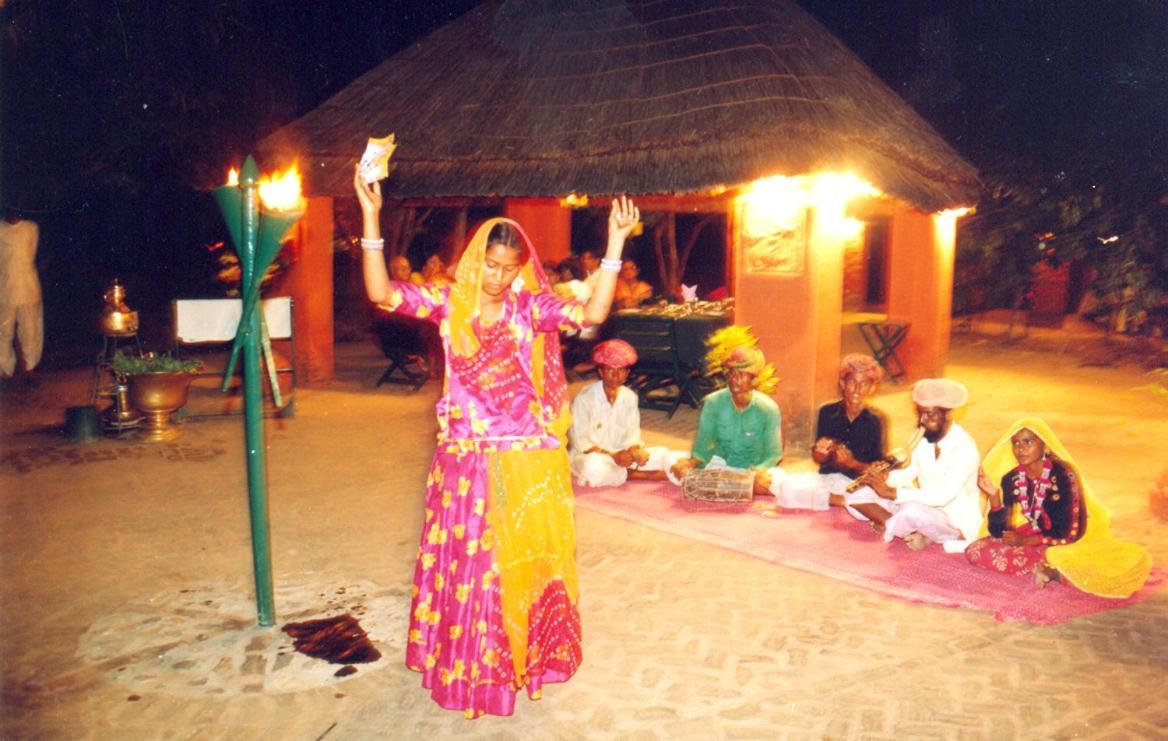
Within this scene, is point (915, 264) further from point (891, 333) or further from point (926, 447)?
point (926, 447)

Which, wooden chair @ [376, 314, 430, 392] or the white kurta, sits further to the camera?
wooden chair @ [376, 314, 430, 392]

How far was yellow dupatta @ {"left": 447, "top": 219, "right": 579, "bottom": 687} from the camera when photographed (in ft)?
13.1

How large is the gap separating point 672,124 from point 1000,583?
5904 millimetres

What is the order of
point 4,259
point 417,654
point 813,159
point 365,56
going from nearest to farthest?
point 417,654
point 813,159
point 4,259
point 365,56

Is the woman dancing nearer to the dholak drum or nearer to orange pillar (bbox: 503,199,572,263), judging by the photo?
the dholak drum

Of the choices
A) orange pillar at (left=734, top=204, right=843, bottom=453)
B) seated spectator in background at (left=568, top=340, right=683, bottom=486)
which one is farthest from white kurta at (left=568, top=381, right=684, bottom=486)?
orange pillar at (left=734, top=204, right=843, bottom=453)

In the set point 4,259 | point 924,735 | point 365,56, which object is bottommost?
point 924,735

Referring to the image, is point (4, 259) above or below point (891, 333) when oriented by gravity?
above

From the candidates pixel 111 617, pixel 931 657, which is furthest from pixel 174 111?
pixel 931 657

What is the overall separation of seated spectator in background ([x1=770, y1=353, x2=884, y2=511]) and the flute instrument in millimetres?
160

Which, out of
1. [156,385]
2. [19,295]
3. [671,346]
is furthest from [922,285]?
[19,295]

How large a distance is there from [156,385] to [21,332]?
15.0 ft

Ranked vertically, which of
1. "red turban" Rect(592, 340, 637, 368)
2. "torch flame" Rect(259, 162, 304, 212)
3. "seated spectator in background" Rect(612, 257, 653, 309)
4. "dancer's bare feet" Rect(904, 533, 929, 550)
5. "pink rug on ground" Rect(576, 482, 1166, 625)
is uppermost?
"torch flame" Rect(259, 162, 304, 212)

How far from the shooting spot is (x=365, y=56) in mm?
19906
